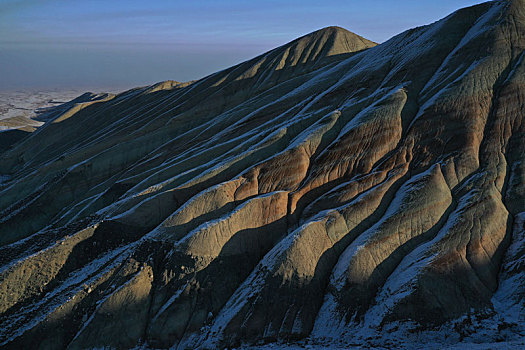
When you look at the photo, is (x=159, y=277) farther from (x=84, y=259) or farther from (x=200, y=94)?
(x=200, y=94)

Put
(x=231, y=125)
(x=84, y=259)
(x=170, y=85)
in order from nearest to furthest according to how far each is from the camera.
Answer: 1. (x=84, y=259)
2. (x=231, y=125)
3. (x=170, y=85)

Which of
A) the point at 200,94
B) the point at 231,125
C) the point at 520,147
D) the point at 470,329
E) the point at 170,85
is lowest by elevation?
the point at 470,329

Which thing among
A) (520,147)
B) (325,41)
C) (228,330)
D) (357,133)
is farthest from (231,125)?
(325,41)

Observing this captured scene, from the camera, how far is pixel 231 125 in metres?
29.0

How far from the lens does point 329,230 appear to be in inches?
712

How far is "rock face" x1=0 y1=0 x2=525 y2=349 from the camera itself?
15.9 m

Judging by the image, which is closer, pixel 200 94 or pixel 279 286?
pixel 279 286

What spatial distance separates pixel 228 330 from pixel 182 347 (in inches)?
86.5

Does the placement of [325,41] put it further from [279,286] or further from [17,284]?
[17,284]

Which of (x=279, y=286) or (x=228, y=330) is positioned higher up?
(x=279, y=286)

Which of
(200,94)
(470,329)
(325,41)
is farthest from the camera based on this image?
(325,41)

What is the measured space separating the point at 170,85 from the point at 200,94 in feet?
97.9

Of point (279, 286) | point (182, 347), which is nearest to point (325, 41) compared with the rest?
point (279, 286)

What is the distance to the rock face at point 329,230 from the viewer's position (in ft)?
52.1
